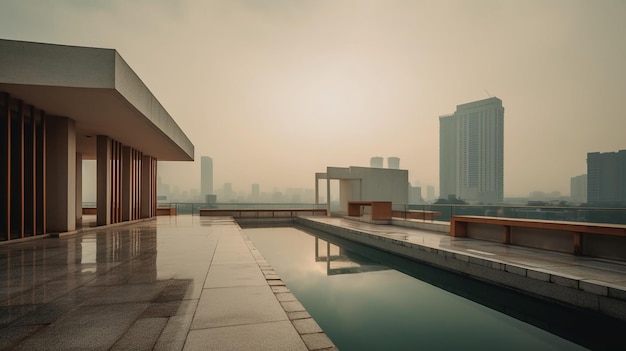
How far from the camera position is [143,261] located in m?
6.58

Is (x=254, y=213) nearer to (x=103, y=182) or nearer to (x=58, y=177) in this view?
(x=103, y=182)

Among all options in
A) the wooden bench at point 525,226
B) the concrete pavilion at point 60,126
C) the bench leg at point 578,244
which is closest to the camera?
the wooden bench at point 525,226

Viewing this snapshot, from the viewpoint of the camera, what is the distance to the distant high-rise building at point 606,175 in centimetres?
3129

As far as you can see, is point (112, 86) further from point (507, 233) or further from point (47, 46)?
point (507, 233)

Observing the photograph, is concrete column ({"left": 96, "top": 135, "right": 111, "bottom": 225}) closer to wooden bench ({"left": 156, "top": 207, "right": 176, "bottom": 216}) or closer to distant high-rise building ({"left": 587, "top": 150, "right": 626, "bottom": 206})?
wooden bench ({"left": 156, "top": 207, "right": 176, "bottom": 216})

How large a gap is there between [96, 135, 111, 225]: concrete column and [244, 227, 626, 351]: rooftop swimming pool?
1088cm

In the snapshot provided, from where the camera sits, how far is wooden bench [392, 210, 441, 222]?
591 inches

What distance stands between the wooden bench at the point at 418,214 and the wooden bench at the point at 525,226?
3.24 m

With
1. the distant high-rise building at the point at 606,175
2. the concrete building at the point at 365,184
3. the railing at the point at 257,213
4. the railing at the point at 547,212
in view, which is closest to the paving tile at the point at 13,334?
the railing at the point at 547,212

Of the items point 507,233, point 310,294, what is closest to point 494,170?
point 507,233

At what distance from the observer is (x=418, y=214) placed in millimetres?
16844

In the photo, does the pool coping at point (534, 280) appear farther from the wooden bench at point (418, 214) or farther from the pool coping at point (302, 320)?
the wooden bench at point (418, 214)

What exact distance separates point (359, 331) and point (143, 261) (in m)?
4.78

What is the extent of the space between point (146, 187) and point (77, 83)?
612 inches
